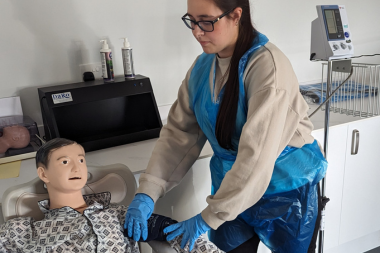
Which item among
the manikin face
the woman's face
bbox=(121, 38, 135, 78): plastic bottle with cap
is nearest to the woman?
the woman's face

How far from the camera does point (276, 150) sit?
1020mm

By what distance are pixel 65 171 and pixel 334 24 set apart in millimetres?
1091

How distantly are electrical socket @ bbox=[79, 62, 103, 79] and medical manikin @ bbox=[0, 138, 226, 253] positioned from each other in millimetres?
701

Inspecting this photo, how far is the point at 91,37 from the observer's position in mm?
1742

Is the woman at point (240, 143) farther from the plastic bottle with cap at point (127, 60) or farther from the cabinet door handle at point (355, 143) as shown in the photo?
the cabinet door handle at point (355, 143)

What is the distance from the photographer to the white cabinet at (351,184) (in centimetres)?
177

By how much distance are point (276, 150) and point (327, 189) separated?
89cm

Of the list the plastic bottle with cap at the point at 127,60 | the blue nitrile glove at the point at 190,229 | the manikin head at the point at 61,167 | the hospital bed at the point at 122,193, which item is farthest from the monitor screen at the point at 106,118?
the blue nitrile glove at the point at 190,229

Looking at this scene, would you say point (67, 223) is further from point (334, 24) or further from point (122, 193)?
point (334, 24)

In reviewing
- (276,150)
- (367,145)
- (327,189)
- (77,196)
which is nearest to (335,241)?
(327,189)

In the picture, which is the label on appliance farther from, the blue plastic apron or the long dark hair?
the long dark hair

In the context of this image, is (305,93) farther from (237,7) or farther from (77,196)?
(77,196)

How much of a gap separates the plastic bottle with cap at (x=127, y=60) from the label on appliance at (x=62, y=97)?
299 millimetres

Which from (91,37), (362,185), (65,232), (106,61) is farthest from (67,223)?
(362,185)
